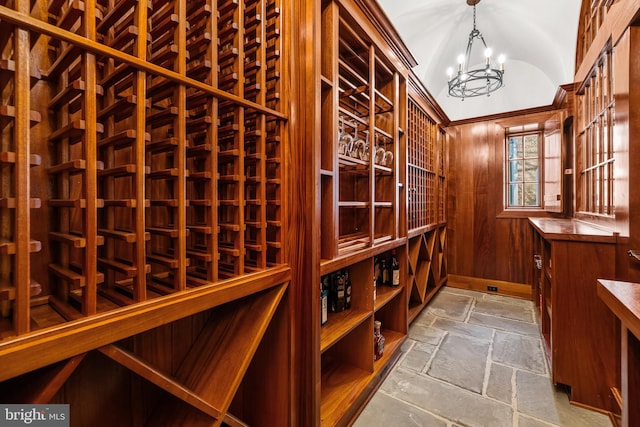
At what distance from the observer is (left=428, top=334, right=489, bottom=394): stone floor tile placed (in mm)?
1823

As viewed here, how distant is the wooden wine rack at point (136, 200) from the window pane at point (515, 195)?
368 centimetres

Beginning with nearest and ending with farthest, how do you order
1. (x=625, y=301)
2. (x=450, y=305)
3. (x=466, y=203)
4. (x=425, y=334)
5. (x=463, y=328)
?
(x=625, y=301)
(x=425, y=334)
(x=463, y=328)
(x=450, y=305)
(x=466, y=203)

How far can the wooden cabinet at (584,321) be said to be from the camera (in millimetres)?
1517

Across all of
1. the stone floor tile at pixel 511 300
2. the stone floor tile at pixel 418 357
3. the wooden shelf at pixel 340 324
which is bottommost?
the stone floor tile at pixel 418 357

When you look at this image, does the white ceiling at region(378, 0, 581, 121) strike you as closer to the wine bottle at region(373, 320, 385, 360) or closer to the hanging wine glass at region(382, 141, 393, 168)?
the hanging wine glass at region(382, 141, 393, 168)

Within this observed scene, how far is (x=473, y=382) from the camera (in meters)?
1.80

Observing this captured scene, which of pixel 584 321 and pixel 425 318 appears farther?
pixel 425 318

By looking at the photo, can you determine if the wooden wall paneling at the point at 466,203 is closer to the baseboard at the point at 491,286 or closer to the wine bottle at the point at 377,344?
the baseboard at the point at 491,286

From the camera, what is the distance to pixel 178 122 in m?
0.76

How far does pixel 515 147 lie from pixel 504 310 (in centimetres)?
209

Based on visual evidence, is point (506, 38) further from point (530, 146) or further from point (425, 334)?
point (425, 334)

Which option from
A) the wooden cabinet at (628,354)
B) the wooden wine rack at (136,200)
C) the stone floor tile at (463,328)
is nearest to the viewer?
the wooden wine rack at (136,200)

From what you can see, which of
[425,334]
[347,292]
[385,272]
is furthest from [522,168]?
[347,292]

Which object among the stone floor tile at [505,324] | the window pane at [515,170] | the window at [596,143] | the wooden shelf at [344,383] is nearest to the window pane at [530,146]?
the window pane at [515,170]
